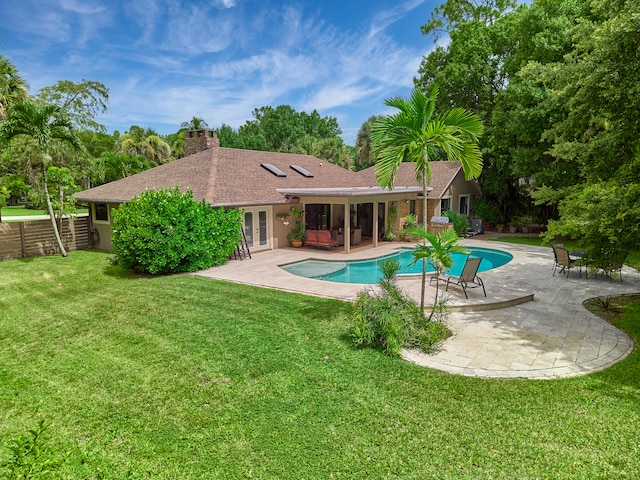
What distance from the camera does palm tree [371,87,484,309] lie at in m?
7.75

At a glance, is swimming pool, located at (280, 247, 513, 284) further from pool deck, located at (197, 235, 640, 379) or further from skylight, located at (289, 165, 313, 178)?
skylight, located at (289, 165, 313, 178)

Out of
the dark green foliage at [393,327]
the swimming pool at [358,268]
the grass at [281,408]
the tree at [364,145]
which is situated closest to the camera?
the grass at [281,408]

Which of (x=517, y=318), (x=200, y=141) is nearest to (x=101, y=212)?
(x=200, y=141)

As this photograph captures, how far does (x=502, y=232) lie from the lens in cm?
2691

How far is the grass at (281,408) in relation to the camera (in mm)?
4379

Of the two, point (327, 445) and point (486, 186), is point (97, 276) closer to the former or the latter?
point (327, 445)

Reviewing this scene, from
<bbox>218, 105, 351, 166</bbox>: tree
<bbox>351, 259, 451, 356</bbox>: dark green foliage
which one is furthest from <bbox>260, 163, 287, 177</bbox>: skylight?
<bbox>218, 105, 351, 166</bbox>: tree

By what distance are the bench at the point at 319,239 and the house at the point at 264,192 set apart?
0.80 m

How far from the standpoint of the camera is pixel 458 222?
23875 mm

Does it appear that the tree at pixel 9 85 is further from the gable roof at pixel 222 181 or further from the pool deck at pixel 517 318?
the pool deck at pixel 517 318

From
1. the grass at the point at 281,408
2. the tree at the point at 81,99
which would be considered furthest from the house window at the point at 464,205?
the tree at the point at 81,99

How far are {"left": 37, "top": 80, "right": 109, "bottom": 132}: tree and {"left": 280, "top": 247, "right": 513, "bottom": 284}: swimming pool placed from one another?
39.4 meters

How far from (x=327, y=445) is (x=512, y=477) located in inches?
79.9

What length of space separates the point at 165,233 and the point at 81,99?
4121 centimetres
